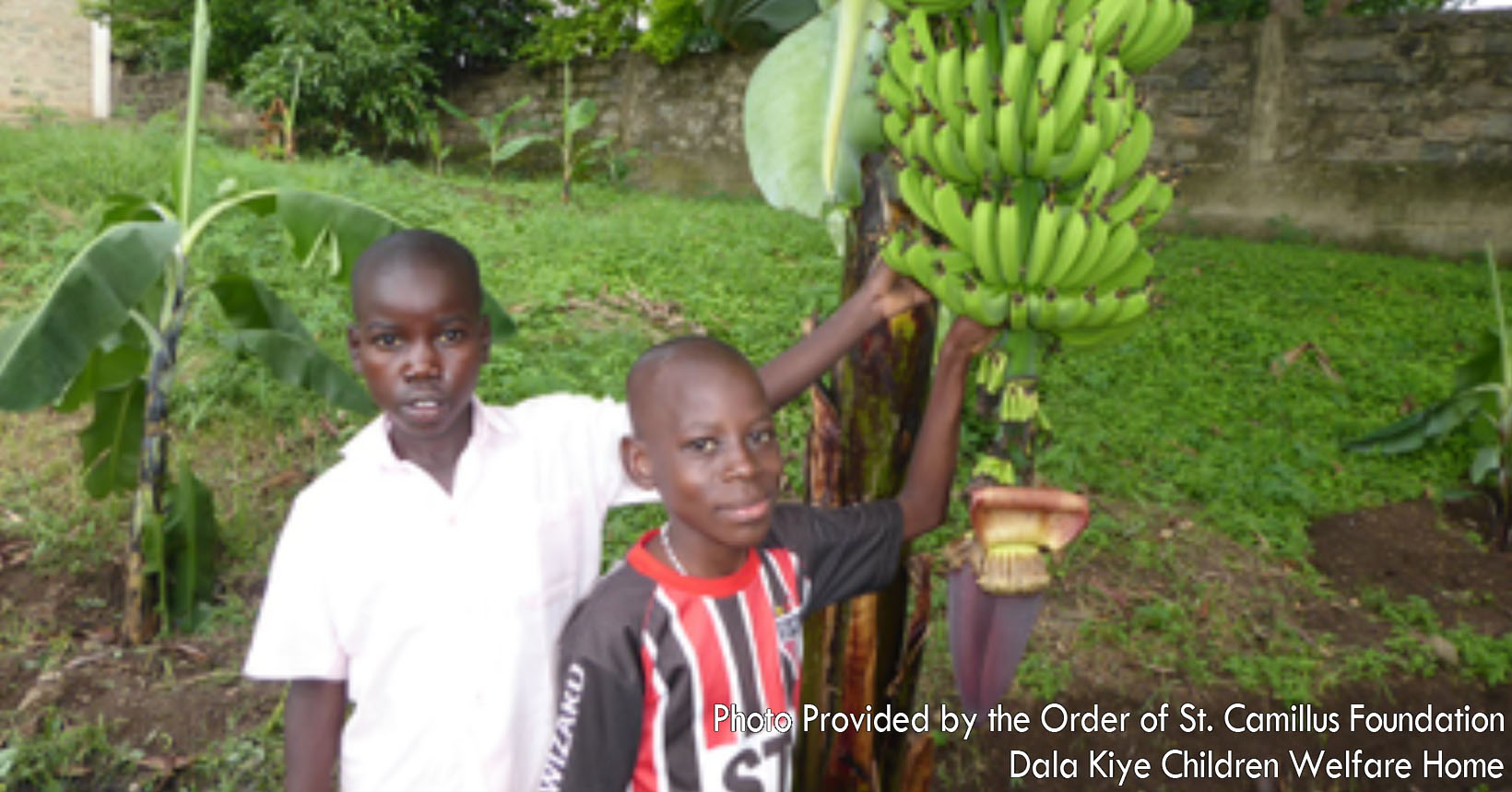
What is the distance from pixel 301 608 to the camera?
1319 mm

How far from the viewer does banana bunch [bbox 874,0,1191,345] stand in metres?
1.16

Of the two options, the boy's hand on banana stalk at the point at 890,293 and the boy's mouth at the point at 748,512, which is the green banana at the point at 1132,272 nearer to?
the boy's hand on banana stalk at the point at 890,293

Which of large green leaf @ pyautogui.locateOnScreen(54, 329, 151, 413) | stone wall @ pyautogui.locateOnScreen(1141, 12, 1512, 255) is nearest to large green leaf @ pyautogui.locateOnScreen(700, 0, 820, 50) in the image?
large green leaf @ pyautogui.locateOnScreen(54, 329, 151, 413)

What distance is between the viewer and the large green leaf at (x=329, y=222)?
2615mm

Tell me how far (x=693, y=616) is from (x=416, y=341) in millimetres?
502

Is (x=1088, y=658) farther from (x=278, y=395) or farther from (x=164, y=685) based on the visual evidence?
(x=278, y=395)

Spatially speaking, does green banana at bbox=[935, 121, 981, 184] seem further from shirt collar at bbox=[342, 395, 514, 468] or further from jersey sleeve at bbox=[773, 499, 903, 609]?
shirt collar at bbox=[342, 395, 514, 468]

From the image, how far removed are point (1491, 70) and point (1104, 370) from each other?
12.0 ft

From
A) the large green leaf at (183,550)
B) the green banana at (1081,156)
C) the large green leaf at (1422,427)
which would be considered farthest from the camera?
the large green leaf at (1422,427)

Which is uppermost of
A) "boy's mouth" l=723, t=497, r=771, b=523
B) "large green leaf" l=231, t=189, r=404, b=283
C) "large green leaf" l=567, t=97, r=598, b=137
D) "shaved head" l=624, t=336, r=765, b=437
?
"large green leaf" l=567, t=97, r=598, b=137

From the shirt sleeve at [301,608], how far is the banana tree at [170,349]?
1259 mm

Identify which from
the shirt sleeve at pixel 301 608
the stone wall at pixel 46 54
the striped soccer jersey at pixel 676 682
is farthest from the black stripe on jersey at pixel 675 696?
the stone wall at pixel 46 54

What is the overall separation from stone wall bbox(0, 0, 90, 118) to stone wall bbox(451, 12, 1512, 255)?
46.0 ft

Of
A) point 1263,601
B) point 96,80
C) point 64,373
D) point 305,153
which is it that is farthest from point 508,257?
point 96,80
